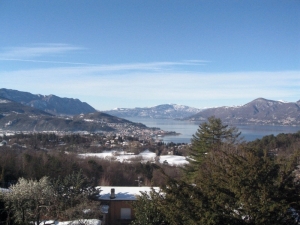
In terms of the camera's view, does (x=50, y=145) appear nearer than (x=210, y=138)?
No

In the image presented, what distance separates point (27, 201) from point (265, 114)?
80.9 meters

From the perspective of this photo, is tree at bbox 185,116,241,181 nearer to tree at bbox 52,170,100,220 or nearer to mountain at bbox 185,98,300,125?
tree at bbox 52,170,100,220

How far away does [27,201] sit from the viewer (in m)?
8.16

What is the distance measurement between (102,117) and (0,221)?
79.2 metres

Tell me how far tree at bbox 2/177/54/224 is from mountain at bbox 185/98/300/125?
63.0 m

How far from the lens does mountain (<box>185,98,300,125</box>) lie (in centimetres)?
7100

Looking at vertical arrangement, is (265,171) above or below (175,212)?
above

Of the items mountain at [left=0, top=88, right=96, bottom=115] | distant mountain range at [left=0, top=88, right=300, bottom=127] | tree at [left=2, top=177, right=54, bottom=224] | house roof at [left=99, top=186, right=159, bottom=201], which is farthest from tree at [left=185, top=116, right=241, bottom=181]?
mountain at [left=0, top=88, right=96, bottom=115]

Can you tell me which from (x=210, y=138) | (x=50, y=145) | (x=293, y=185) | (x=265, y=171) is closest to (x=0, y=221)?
(x=265, y=171)

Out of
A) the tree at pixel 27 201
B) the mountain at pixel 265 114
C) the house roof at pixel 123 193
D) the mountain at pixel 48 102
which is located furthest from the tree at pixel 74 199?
the mountain at pixel 48 102

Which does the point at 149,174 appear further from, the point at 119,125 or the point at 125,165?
the point at 119,125

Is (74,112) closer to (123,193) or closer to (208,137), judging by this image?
(208,137)

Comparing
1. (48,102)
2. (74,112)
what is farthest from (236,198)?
(48,102)

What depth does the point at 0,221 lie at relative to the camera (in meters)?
7.99
